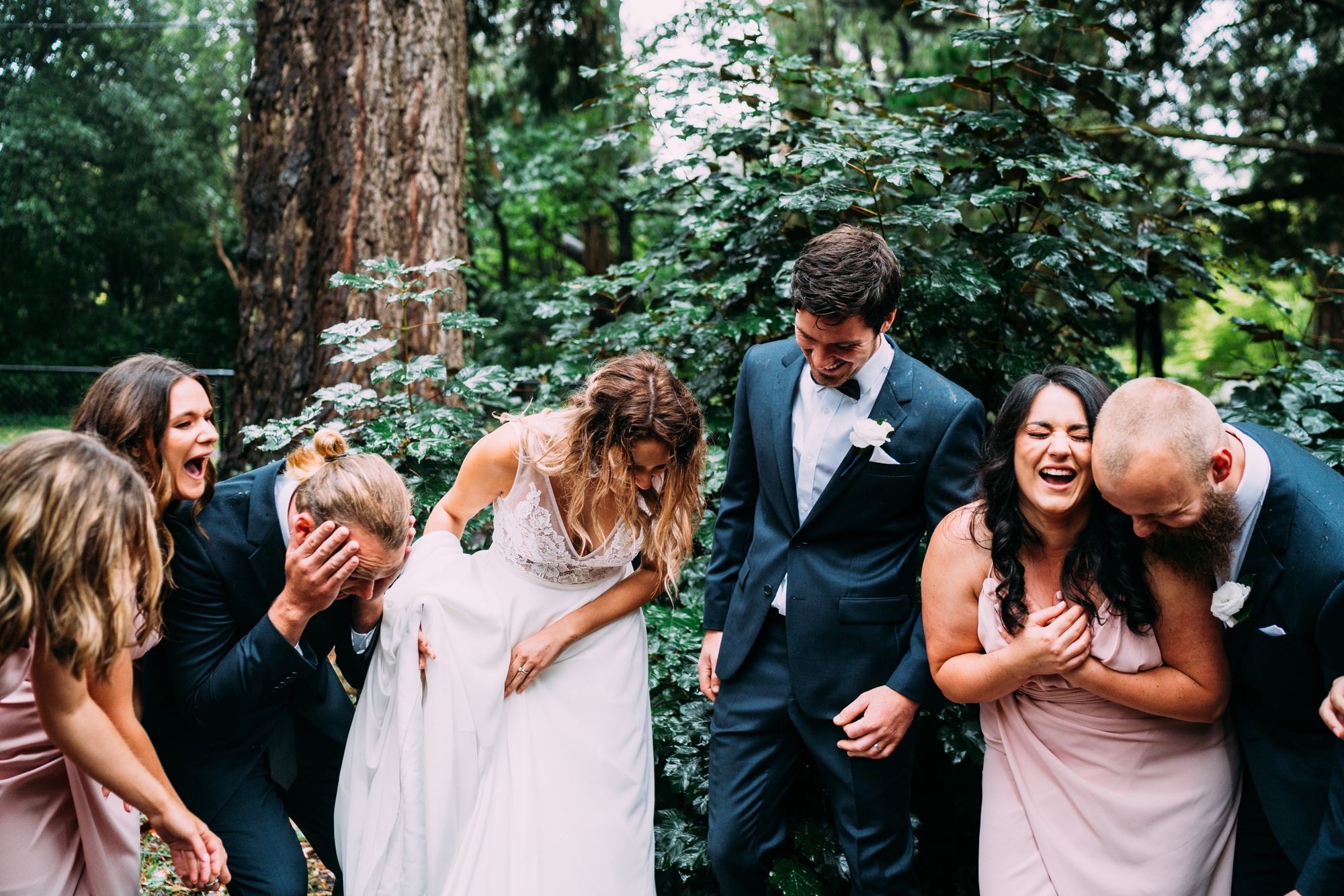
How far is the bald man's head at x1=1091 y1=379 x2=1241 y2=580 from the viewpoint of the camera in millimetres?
1816

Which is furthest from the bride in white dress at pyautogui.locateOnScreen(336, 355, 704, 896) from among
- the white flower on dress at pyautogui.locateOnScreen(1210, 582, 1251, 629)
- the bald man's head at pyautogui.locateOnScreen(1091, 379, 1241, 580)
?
the white flower on dress at pyautogui.locateOnScreen(1210, 582, 1251, 629)

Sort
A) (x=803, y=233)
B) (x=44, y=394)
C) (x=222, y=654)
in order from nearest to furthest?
(x=222, y=654)
(x=803, y=233)
(x=44, y=394)

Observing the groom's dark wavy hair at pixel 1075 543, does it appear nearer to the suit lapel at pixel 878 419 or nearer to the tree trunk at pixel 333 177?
the suit lapel at pixel 878 419

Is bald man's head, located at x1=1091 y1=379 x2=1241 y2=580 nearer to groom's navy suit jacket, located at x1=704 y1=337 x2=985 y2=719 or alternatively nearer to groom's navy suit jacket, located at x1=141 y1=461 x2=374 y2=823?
groom's navy suit jacket, located at x1=704 y1=337 x2=985 y2=719

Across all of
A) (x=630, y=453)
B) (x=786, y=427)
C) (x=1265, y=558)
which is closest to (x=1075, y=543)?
(x=1265, y=558)

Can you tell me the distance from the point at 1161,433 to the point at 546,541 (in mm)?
1709

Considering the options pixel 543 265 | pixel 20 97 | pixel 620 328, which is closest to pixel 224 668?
pixel 620 328

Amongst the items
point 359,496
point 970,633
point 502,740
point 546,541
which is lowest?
point 502,740

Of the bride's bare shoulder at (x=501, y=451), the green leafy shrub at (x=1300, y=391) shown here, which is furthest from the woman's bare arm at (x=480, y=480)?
the green leafy shrub at (x=1300, y=391)

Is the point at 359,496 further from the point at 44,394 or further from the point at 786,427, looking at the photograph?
the point at 44,394

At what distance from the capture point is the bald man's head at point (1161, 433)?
1.82 metres

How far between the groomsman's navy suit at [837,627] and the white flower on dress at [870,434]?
6cm

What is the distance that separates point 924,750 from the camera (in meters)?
3.20

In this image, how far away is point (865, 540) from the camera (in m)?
2.51
